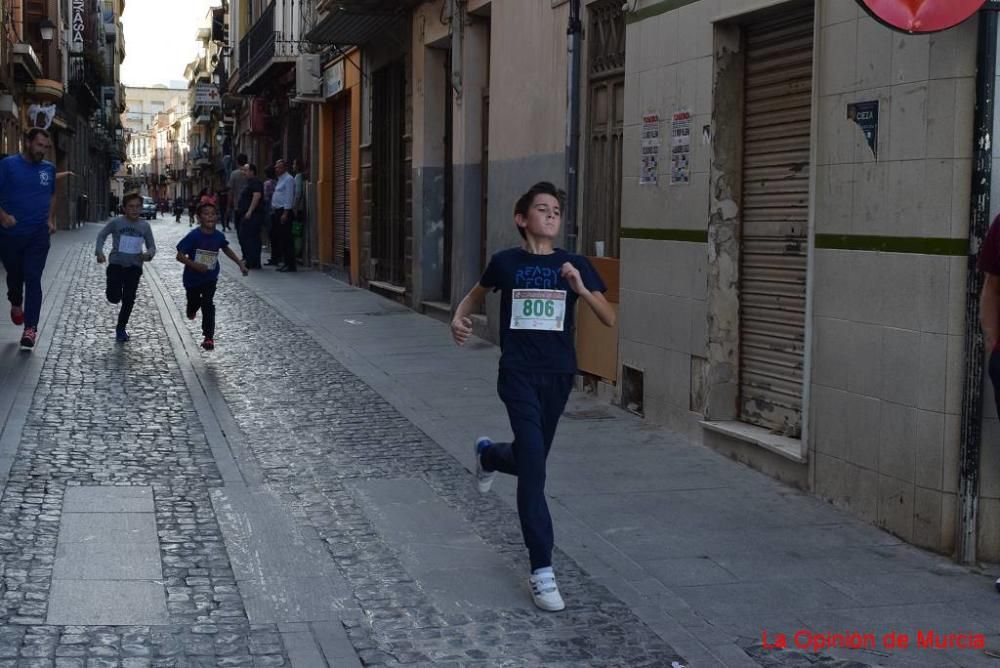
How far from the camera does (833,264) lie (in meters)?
7.30

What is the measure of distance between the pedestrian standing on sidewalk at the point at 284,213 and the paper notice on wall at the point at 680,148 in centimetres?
1629

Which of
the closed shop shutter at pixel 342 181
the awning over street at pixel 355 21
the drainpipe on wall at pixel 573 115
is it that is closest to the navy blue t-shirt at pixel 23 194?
the drainpipe on wall at pixel 573 115

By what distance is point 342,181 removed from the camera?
2517 cm

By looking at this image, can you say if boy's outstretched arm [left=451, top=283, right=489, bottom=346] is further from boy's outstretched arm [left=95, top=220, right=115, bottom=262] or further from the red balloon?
boy's outstretched arm [left=95, top=220, right=115, bottom=262]

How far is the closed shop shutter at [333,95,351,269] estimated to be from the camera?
24203 mm

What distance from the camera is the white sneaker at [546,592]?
5.49m

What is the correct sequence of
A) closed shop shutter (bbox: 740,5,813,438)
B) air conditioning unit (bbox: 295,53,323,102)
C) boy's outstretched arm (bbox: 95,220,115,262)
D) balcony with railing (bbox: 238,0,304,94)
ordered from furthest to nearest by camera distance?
balcony with railing (bbox: 238,0,304,94)
air conditioning unit (bbox: 295,53,323,102)
boy's outstretched arm (bbox: 95,220,115,262)
closed shop shutter (bbox: 740,5,813,438)

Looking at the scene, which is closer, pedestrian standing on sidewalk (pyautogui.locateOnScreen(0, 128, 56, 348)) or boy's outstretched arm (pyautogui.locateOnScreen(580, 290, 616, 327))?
boy's outstretched arm (pyautogui.locateOnScreen(580, 290, 616, 327))

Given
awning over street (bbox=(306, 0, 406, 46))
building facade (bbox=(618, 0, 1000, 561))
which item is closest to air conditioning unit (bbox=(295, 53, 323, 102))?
awning over street (bbox=(306, 0, 406, 46))

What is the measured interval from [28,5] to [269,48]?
1615 centimetres

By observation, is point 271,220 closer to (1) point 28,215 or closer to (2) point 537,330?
(1) point 28,215

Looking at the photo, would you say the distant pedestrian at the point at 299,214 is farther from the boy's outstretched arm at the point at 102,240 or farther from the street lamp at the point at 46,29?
the street lamp at the point at 46,29

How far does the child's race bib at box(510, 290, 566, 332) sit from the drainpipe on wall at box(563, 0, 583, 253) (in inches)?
231

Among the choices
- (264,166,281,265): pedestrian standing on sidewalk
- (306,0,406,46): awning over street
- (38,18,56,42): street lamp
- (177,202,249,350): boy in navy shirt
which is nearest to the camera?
(177,202,249,350): boy in navy shirt
